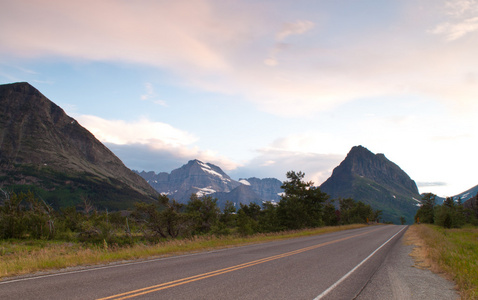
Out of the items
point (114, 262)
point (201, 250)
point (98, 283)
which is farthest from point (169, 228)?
point (98, 283)

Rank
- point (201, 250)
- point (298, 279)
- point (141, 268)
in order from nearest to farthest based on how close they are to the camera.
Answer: point (298, 279) < point (141, 268) < point (201, 250)

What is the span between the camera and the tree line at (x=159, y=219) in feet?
102

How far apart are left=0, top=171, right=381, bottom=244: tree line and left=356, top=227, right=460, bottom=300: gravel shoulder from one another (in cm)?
2279

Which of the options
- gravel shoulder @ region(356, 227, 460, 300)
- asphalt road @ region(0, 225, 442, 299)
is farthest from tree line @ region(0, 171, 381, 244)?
gravel shoulder @ region(356, 227, 460, 300)

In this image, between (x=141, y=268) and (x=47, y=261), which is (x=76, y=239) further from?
(x=141, y=268)

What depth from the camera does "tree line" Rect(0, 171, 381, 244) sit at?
102ft

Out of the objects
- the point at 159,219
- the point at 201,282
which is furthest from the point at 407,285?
the point at 159,219

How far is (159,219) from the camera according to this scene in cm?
3216

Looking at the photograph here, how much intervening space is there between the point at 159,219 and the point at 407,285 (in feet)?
89.0

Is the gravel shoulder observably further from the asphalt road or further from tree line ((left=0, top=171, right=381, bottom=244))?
tree line ((left=0, top=171, right=381, bottom=244))

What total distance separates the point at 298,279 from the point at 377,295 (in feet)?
8.14

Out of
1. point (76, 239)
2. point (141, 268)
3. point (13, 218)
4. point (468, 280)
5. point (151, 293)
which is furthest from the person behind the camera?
point (76, 239)

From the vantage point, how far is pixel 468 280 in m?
9.09

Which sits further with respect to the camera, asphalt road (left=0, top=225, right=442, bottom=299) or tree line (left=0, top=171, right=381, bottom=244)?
tree line (left=0, top=171, right=381, bottom=244)
